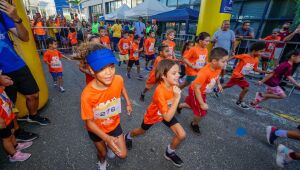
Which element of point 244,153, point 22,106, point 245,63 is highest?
point 245,63

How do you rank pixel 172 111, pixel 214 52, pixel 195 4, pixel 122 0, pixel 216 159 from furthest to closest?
pixel 122 0
pixel 195 4
pixel 214 52
pixel 216 159
pixel 172 111

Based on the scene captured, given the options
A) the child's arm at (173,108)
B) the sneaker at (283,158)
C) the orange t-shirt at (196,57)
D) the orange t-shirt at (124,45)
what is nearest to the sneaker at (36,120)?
the child's arm at (173,108)

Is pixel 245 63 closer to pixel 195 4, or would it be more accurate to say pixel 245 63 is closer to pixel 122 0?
pixel 195 4

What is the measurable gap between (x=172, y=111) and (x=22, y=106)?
9.90ft

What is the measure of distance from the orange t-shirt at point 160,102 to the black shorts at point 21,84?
2029 millimetres

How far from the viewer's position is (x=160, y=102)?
6.72 feet

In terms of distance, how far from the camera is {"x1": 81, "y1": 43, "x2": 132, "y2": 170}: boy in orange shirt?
1652mm

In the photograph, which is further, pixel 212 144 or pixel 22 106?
pixel 22 106

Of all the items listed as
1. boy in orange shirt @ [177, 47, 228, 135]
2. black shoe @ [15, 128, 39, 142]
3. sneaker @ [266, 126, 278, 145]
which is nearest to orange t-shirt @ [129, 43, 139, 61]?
boy in orange shirt @ [177, 47, 228, 135]

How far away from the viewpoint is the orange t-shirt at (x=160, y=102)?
204 cm

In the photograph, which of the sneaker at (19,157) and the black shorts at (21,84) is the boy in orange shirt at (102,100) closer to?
the sneaker at (19,157)

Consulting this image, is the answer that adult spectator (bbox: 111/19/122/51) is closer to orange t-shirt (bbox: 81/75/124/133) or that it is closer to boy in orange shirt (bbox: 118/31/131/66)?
boy in orange shirt (bbox: 118/31/131/66)

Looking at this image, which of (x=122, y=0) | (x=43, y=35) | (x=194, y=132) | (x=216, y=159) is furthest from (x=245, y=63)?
(x=122, y=0)

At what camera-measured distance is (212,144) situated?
9.36ft
